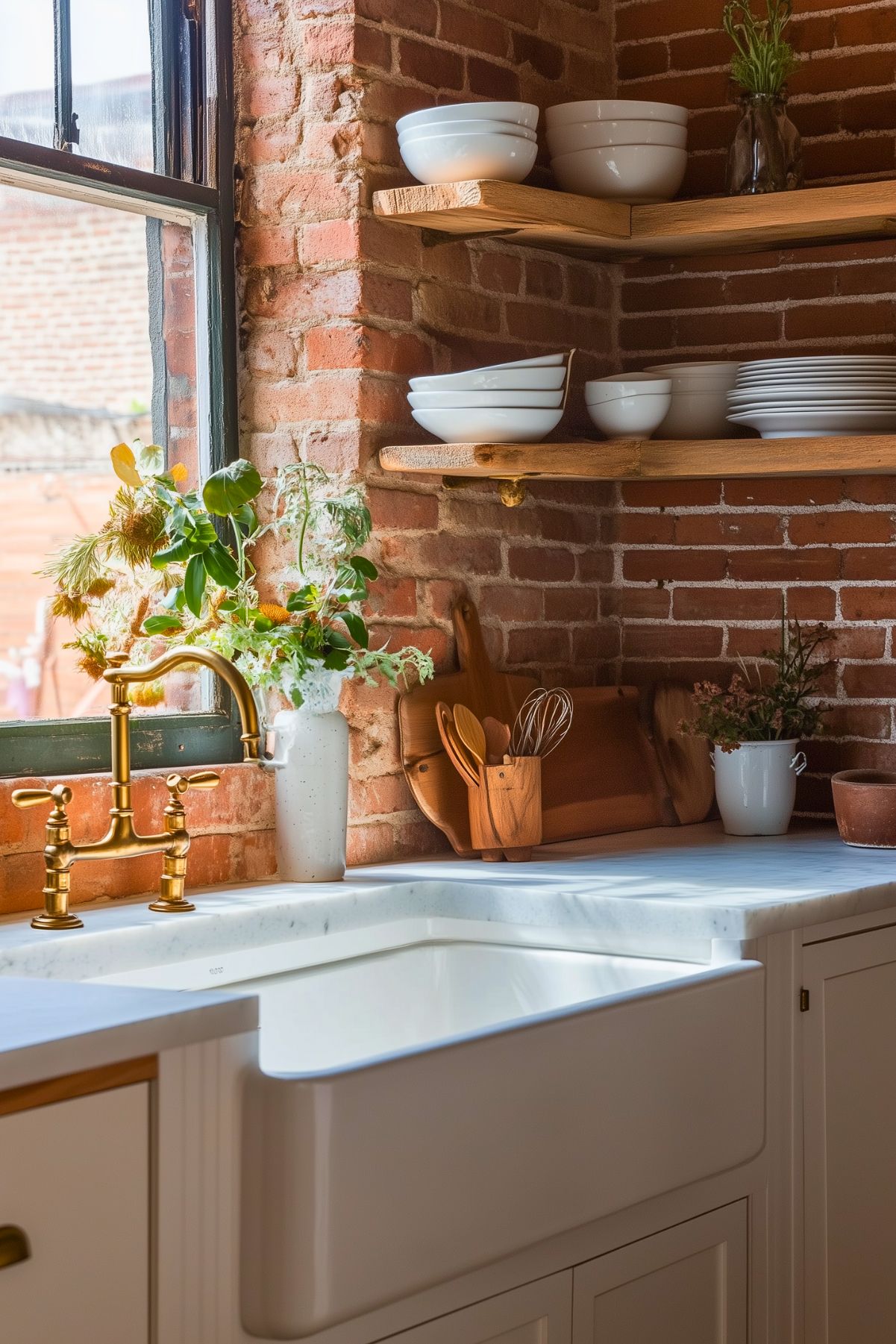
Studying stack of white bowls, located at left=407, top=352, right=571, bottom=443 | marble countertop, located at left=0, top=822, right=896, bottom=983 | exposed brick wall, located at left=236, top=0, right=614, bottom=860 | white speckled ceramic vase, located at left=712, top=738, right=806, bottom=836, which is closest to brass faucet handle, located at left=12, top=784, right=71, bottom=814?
marble countertop, located at left=0, top=822, right=896, bottom=983

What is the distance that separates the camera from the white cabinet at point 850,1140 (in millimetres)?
2121

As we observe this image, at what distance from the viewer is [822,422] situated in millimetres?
2604

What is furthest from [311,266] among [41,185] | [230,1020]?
[230,1020]

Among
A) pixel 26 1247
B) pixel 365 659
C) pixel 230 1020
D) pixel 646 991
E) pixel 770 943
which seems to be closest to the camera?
pixel 26 1247

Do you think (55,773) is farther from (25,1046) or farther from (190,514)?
(25,1046)

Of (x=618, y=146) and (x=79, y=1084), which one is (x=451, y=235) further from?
(x=79, y=1084)

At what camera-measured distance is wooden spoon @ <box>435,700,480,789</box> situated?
98.2 inches

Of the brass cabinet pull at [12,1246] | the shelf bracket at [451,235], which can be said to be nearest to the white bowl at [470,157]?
the shelf bracket at [451,235]

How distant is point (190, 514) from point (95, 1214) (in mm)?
1130

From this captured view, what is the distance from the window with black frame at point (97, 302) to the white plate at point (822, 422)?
0.84 metres

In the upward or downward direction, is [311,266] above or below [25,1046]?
above

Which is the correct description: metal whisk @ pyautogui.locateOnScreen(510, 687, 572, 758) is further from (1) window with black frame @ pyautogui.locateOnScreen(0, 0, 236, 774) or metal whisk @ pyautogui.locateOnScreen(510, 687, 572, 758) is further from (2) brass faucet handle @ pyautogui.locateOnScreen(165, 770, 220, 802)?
(2) brass faucet handle @ pyautogui.locateOnScreen(165, 770, 220, 802)

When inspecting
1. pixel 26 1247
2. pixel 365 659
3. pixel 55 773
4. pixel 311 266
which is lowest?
pixel 26 1247

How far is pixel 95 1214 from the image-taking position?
1354 mm
